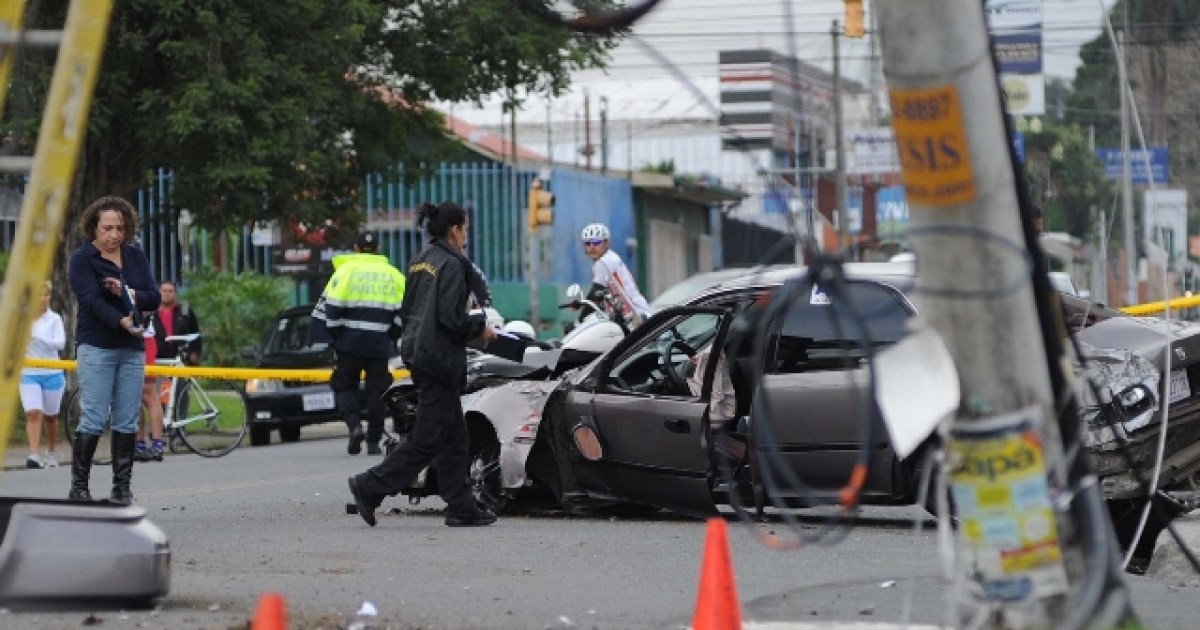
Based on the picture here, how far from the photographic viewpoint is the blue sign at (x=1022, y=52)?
97.5ft

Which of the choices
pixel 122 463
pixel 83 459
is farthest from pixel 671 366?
pixel 83 459

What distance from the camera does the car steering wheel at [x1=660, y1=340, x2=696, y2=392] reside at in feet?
36.4

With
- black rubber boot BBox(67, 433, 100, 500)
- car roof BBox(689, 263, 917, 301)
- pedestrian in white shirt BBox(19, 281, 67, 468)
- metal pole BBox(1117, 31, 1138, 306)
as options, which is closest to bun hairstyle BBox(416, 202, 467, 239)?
car roof BBox(689, 263, 917, 301)

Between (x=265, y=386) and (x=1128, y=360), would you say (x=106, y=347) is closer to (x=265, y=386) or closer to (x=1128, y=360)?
(x=1128, y=360)

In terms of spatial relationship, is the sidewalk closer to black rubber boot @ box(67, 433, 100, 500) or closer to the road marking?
the road marking

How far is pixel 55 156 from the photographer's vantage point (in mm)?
5113

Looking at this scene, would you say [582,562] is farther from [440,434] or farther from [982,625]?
[982,625]

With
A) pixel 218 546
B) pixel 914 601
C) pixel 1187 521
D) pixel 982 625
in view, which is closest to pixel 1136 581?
pixel 914 601

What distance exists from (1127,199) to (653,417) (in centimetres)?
443

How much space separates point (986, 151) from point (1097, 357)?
522cm

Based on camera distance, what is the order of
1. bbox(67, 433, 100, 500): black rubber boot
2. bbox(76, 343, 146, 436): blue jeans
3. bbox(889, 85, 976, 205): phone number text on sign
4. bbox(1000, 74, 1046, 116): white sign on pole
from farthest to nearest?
1. bbox(1000, 74, 1046, 116): white sign on pole
2. bbox(67, 433, 100, 500): black rubber boot
3. bbox(76, 343, 146, 436): blue jeans
4. bbox(889, 85, 976, 205): phone number text on sign

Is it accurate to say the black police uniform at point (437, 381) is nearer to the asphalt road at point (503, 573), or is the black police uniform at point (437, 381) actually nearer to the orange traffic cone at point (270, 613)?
the asphalt road at point (503, 573)

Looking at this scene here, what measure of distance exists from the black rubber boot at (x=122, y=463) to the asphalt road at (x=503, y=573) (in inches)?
15.7

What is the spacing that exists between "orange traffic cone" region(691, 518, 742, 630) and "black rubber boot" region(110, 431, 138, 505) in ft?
18.7
